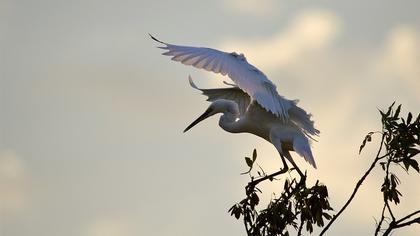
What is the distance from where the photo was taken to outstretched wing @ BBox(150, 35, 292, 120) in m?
9.02

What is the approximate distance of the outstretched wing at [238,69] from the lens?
9.02 m

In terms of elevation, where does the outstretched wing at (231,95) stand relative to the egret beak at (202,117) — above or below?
above

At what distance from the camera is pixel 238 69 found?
9.37 m

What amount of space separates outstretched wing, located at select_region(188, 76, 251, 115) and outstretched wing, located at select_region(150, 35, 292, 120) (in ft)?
6.02

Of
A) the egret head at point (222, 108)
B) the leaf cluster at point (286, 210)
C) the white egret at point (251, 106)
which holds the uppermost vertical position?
the egret head at point (222, 108)

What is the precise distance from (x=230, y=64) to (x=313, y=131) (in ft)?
4.60

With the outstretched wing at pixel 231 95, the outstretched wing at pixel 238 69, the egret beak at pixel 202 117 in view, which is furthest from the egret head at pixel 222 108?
the outstretched wing at pixel 238 69

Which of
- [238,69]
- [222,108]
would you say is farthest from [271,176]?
[222,108]

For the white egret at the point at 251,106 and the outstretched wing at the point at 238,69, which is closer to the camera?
the outstretched wing at the point at 238,69

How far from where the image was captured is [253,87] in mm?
9266

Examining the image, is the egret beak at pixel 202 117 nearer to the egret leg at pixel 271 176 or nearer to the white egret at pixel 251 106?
the white egret at pixel 251 106

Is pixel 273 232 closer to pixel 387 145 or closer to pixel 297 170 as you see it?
pixel 387 145

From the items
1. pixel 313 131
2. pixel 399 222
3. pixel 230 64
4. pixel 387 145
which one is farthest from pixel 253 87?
pixel 399 222

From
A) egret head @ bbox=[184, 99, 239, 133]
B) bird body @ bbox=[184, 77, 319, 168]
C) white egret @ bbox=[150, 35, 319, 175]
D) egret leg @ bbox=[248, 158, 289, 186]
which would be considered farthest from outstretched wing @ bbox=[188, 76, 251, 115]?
egret leg @ bbox=[248, 158, 289, 186]
